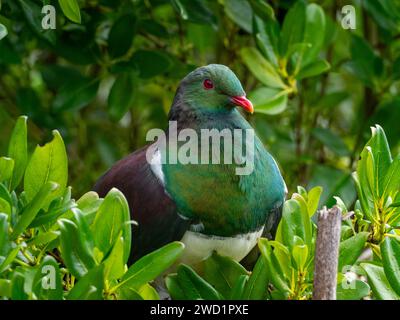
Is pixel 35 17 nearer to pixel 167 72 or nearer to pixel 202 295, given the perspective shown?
pixel 167 72

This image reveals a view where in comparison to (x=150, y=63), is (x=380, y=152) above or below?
below

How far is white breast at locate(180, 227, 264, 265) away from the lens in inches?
72.4

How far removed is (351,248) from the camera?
150cm

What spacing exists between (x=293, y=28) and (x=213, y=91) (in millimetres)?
547

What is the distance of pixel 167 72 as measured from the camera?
8.34 feet

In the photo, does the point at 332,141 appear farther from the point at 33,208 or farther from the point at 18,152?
the point at 33,208

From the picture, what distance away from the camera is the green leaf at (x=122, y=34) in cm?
237

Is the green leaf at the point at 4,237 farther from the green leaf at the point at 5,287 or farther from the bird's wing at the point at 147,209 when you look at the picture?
the bird's wing at the point at 147,209

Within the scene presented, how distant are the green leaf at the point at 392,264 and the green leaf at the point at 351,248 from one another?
0.15ft

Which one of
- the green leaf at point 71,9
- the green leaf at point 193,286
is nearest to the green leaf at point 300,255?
the green leaf at point 193,286

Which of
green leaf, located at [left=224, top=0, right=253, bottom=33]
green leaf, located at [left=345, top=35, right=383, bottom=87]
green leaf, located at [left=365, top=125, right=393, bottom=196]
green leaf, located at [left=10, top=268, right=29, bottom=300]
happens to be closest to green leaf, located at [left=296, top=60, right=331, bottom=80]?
green leaf, located at [left=224, top=0, right=253, bottom=33]

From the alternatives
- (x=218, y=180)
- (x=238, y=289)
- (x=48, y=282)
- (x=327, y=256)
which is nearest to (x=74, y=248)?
(x=48, y=282)

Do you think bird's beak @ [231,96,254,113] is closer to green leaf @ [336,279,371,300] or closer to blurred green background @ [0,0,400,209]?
blurred green background @ [0,0,400,209]

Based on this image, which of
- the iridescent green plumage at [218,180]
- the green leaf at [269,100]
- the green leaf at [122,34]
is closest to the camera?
the iridescent green plumage at [218,180]
